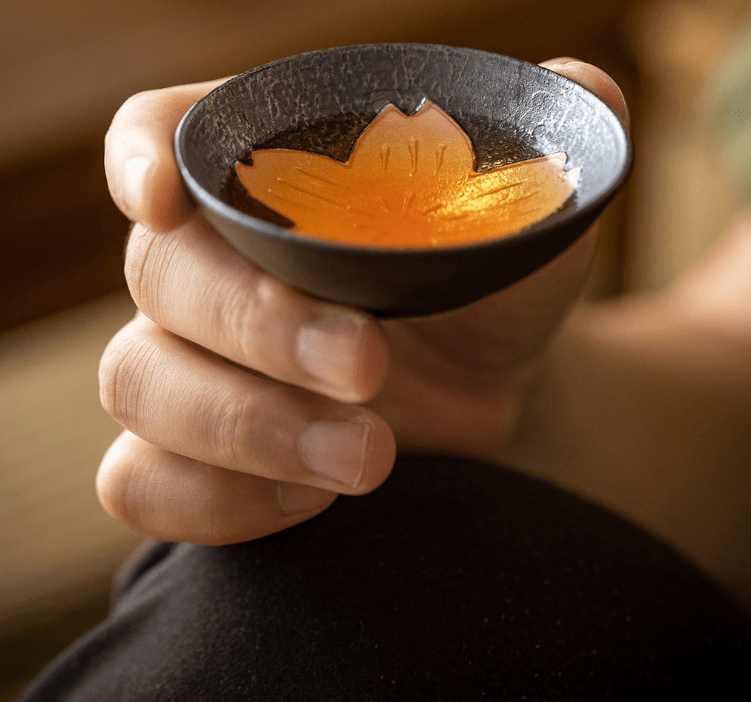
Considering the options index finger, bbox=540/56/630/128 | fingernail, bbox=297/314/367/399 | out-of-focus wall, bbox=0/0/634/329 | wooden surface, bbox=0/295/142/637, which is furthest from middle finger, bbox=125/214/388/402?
out-of-focus wall, bbox=0/0/634/329

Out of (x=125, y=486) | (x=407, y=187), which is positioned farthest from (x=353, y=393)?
(x=125, y=486)

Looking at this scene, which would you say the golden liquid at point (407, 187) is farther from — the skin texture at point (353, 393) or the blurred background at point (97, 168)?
the blurred background at point (97, 168)

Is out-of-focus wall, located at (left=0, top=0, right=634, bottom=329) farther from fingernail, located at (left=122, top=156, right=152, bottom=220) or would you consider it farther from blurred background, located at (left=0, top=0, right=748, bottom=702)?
fingernail, located at (left=122, top=156, right=152, bottom=220)

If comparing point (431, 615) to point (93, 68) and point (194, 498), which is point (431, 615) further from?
point (93, 68)

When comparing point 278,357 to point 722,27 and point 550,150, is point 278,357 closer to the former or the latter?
point 550,150

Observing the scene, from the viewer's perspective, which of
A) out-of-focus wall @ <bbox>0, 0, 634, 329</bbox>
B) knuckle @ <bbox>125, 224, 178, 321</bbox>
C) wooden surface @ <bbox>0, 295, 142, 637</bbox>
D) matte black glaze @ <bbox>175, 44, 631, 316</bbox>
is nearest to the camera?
matte black glaze @ <bbox>175, 44, 631, 316</bbox>

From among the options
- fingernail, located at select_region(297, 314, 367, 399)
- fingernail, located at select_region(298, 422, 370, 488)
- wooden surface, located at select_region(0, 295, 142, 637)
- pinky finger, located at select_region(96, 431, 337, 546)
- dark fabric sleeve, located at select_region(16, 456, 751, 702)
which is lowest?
wooden surface, located at select_region(0, 295, 142, 637)
